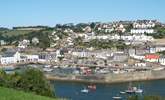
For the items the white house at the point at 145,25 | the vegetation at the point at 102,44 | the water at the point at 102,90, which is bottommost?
the water at the point at 102,90

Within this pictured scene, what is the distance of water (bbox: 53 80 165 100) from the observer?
67.9ft

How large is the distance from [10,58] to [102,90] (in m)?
14.8

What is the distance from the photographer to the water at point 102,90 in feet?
67.9

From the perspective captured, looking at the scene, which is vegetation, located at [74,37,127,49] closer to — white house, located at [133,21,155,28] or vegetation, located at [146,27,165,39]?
vegetation, located at [146,27,165,39]

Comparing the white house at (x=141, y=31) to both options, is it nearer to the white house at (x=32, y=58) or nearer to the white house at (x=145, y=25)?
the white house at (x=145, y=25)

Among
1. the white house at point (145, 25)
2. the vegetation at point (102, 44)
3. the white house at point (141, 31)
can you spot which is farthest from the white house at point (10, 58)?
the white house at point (145, 25)

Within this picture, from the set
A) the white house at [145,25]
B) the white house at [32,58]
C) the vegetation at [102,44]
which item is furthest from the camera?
the white house at [145,25]

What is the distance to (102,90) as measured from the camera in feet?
76.3

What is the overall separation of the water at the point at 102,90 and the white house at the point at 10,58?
989cm

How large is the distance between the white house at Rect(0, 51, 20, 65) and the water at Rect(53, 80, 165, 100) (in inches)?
389

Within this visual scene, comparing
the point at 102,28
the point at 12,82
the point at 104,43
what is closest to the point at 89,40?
the point at 104,43

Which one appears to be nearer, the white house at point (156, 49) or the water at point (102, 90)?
the water at point (102, 90)

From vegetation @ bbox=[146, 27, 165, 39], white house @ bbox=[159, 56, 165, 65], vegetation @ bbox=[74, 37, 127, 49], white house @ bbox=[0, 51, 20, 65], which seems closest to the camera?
white house @ bbox=[159, 56, 165, 65]

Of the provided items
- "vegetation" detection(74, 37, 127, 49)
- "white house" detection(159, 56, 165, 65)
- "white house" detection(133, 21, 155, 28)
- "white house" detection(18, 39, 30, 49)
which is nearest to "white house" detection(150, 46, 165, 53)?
"vegetation" detection(74, 37, 127, 49)
